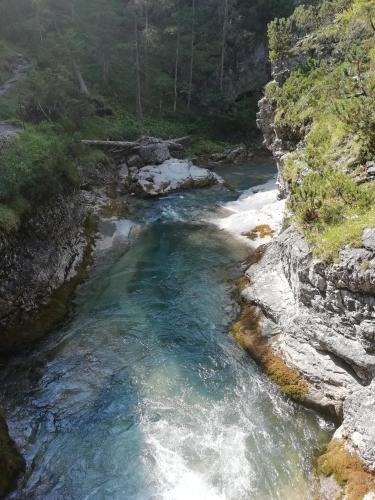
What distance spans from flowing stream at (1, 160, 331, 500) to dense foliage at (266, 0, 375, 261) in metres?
4.65

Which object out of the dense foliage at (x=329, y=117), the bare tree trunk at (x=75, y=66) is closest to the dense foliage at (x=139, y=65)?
the bare tree trunk at (x=75, y=66)

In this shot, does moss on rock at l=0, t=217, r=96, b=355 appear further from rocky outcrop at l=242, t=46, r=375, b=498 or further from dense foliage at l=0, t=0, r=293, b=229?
dense foliage at l=0, t=0, r=293, b=229

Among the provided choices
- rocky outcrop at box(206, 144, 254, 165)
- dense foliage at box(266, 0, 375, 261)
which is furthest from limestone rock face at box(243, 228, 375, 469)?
rocky outcrop at box(206, 144, 254, 165)

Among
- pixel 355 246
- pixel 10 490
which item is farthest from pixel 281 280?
pixel 10 490

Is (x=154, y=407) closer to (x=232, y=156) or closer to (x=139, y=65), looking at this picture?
(x=232, y=156)

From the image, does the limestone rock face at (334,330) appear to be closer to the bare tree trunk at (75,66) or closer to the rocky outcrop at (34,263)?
the rocky outcrop at (34,263)

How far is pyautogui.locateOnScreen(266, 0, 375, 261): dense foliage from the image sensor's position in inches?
436

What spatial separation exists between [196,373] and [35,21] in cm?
3756

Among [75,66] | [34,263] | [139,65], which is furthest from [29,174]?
[139,65]

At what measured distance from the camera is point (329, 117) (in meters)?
16.3

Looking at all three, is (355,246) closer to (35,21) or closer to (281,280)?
(281,280)

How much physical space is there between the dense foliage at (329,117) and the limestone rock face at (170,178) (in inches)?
332

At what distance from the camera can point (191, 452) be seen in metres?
9.33

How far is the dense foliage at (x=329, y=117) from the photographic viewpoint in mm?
11070
